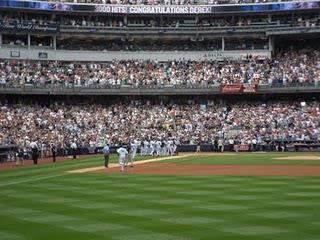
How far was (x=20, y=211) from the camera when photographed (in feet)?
59.7

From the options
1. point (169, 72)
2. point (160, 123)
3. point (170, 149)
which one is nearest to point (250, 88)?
point (169, 72)

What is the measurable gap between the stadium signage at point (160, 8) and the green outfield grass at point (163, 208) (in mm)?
40838

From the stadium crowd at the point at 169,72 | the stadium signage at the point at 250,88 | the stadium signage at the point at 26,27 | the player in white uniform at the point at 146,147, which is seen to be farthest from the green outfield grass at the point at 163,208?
the stadium signage at the point at 26,27

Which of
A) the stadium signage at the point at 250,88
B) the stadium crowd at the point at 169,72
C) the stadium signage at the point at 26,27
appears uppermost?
the stadium signage at the point at 26,27

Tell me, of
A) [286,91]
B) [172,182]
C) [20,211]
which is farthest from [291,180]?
[286,91]

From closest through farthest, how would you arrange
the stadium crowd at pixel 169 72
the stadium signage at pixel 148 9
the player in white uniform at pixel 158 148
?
the player in white uniform at pixel 158 148 < the stadium crowd at pixel 169 72 < the stadium signage at pixel 148 9

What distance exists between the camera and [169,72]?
6456 cm

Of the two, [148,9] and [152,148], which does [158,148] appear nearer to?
Result: [152,148]

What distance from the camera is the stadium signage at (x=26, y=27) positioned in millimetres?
62125

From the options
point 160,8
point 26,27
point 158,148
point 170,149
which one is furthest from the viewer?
point 160,8

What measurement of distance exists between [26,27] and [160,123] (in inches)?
771

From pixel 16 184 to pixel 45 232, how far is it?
12.8 metres

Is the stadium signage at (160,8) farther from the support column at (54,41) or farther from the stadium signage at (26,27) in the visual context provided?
the support column at (54,41)

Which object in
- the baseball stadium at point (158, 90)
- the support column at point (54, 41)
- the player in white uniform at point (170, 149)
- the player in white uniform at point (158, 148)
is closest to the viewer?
the baseball stadium at point (158, 90)
